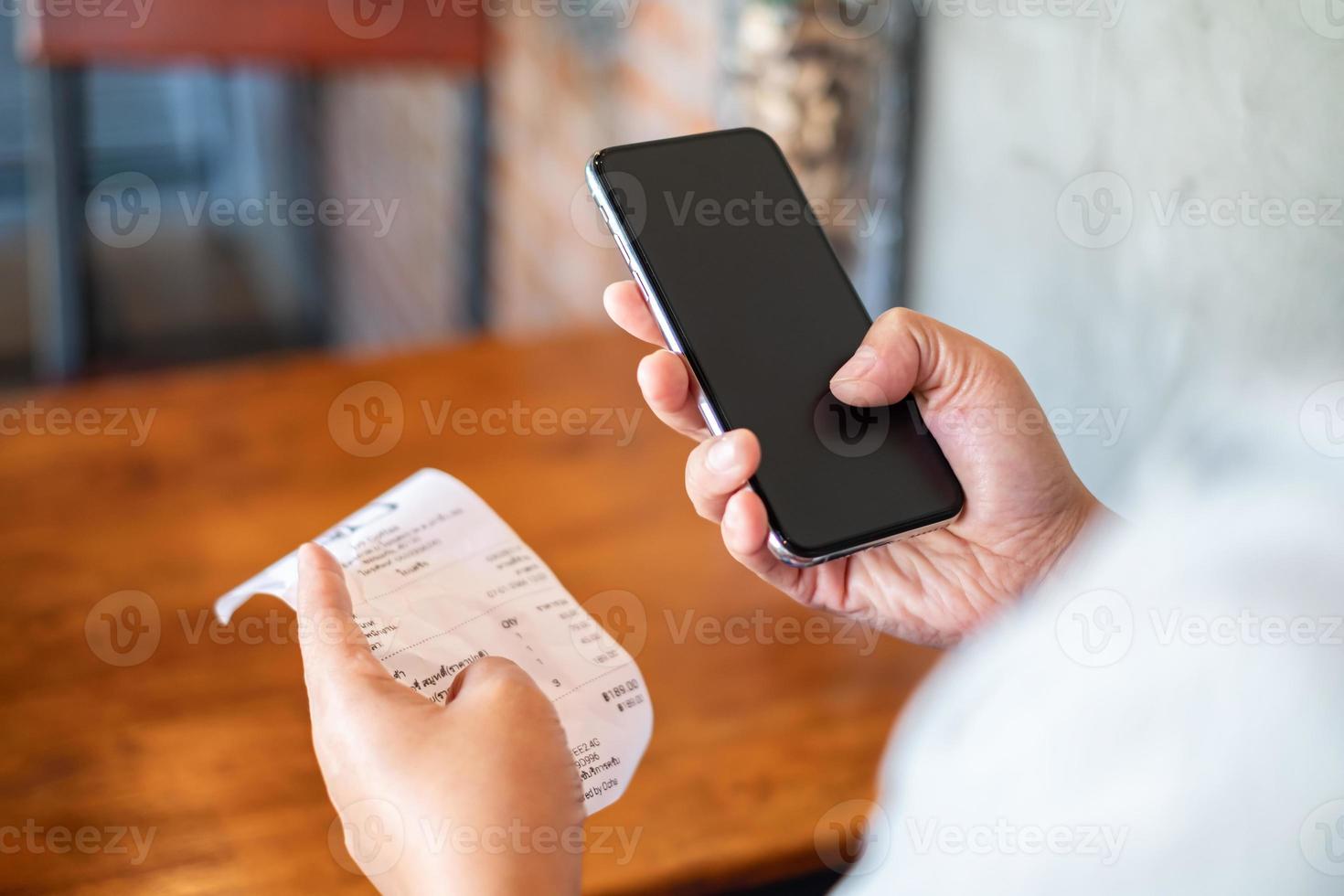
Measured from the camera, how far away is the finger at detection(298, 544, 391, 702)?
0.48 meters

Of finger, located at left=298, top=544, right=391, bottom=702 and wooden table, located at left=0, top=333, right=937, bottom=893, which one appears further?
wooden table, located at left=0, top=333, right=937, bottom=893

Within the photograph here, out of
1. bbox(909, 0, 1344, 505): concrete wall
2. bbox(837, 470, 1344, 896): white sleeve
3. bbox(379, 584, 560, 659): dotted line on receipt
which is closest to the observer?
bbox(837, 470, 1344, 896): white sleeve

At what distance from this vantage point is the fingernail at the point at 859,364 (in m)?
0.60

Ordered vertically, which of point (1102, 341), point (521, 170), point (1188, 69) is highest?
point (1188, 69)

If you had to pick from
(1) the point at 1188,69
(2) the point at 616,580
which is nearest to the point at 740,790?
(2) the point at 616,580

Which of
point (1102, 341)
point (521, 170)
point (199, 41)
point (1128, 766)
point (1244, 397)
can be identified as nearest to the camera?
point (1128, 766)

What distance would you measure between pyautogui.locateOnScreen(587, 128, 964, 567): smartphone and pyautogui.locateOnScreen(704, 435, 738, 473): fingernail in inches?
1.2

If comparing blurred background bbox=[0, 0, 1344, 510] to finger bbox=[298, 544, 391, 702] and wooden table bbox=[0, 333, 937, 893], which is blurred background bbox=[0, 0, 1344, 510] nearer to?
wooden table bbox=[0, 333, 937, 893]

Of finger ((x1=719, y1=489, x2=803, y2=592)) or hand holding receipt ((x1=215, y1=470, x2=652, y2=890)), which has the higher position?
finger ((x1=719, y1=489, x2=803, y2=592))

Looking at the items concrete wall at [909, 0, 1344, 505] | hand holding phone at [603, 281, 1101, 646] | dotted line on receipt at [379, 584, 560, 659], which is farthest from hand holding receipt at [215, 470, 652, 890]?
concrete wall at [909, 0, 1344, 505]

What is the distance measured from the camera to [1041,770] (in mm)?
457

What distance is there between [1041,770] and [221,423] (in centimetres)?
75

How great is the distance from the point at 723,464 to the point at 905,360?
0.12 meters

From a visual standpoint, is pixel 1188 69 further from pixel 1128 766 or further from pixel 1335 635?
pixel 1128 766
